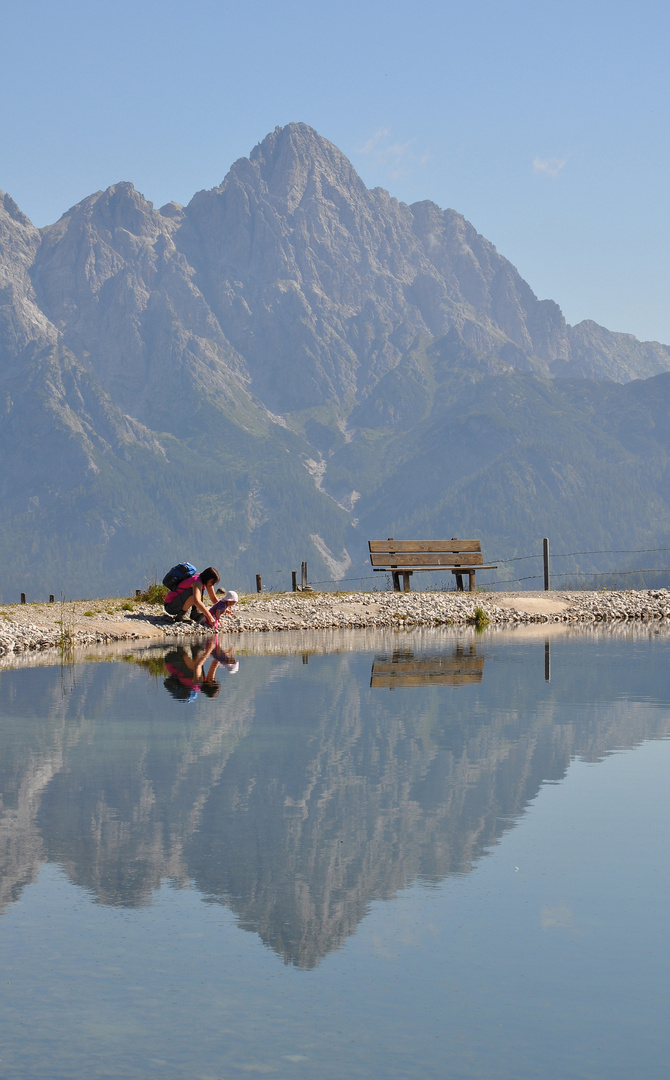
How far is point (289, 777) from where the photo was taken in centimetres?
1324

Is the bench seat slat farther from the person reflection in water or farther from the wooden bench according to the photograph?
the wooden bench

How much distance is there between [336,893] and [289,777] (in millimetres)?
4228

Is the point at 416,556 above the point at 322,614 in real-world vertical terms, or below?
above

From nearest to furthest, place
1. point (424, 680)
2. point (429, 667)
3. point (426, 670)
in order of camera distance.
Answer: point (424, 680) < point (426, 670) < point (429, 667)

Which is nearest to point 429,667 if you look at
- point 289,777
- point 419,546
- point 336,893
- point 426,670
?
point 426,670

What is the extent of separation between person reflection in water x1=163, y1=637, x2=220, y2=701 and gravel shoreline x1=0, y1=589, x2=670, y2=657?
3911mm

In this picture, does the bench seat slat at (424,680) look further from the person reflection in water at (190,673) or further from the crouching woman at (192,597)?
the crouching woman at (192,597)

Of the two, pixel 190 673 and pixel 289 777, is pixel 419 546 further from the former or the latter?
pixel 289 777

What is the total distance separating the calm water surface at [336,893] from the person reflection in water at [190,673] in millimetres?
2533

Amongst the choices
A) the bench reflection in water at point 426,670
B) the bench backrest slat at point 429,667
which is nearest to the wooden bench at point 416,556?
the bench reflection in water at point 426,670

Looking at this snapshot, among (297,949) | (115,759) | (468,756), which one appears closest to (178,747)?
(115,759)

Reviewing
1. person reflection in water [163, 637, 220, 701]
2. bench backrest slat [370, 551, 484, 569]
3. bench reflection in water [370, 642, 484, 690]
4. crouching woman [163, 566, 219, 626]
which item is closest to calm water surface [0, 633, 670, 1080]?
person reflection in water [163, 637, 220, 701]

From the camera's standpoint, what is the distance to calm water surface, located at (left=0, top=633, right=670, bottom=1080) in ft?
21.2

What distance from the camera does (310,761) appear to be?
1416 cm
